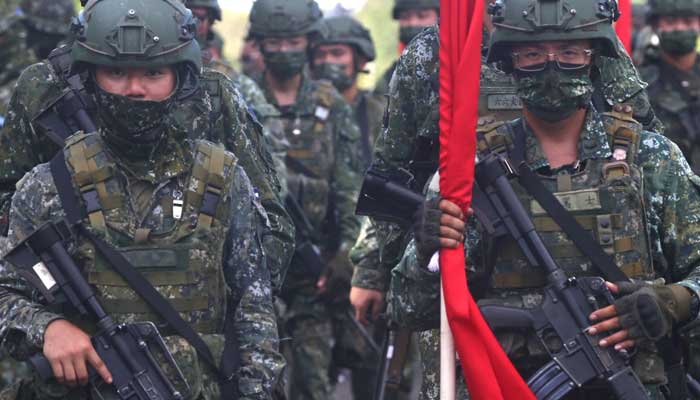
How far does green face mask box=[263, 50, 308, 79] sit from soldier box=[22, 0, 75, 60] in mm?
2112

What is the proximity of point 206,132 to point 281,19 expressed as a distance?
14.1ft

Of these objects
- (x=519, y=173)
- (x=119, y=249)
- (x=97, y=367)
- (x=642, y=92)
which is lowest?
(x=97, y=367)

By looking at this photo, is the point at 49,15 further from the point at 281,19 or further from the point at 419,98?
the point at 419,98

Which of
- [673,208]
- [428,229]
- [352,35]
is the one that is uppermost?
[352,35]

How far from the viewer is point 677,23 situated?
13.5 meters

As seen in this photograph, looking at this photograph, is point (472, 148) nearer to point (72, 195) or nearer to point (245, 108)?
point (72, 195)

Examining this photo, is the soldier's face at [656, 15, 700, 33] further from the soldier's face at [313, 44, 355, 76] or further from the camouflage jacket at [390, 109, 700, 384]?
the camouflage jacket at [390, 109, 700, 384]

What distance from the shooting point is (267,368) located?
615 cm

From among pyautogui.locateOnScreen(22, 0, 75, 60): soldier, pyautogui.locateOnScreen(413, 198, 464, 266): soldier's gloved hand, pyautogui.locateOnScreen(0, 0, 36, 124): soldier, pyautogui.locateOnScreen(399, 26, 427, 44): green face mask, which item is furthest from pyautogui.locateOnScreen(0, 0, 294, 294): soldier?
pyautogui.locateOnScreen(399, 26, 427, 44): green face mask

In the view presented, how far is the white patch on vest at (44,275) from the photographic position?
233 inches

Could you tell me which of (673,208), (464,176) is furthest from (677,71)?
(464,176)

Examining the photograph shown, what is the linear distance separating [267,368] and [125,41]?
1227 millimetres

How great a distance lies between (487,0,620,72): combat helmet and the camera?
623 cm

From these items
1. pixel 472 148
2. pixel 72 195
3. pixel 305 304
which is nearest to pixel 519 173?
pixel 472 148
